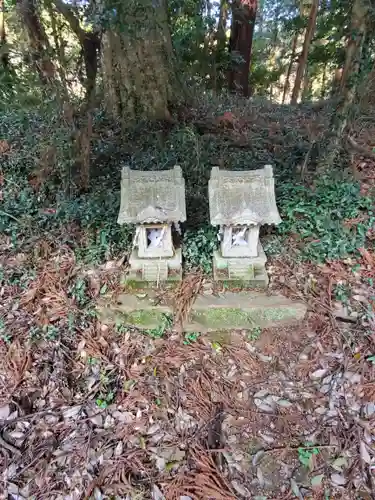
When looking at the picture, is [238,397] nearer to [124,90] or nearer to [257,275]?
[257,275]

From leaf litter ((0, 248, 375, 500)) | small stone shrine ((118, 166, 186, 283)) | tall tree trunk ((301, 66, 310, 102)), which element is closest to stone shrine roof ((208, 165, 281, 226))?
small stone shrine ((118, 166, 186, 283))

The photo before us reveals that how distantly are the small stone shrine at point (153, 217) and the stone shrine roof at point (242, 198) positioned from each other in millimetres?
306

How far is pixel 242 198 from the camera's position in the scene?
2994 millimetres

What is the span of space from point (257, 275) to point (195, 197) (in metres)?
1.32

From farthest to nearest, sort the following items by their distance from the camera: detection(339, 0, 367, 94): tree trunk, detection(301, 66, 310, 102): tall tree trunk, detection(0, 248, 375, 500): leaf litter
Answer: detection(301, 66, 310, 102): tall tree trunk
detection(339, 0, 367, 94): tree trunk
detection(0, 248, 375, 500): leaf litter

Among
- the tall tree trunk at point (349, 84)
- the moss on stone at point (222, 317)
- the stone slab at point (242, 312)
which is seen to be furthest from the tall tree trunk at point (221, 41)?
the moss on stone at point (222, 317)

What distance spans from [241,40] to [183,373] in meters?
7.82

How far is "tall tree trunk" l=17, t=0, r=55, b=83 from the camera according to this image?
11.1 ft

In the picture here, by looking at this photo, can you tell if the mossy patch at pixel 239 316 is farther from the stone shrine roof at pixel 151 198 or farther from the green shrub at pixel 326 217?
the stone shrine roof at pixel 151 198

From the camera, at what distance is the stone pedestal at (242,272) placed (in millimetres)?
3266

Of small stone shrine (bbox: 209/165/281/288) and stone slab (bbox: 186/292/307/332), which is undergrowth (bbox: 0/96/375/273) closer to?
small stone shrine (bbox: 209/165/281/288)

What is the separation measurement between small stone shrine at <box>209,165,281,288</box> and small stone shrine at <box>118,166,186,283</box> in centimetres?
34

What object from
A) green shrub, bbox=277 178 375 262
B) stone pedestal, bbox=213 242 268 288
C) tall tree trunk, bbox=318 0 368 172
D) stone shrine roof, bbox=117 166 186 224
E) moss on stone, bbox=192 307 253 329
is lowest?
moss on stone, bbox=192 307 253 329

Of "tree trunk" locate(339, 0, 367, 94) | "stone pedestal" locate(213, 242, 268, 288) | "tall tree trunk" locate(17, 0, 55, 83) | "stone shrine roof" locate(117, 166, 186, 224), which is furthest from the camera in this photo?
"tree trunk" locate(339, 0, 367, 94)
